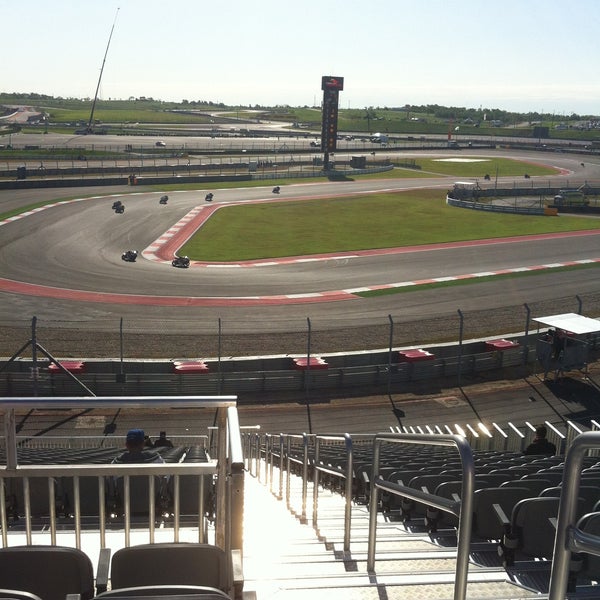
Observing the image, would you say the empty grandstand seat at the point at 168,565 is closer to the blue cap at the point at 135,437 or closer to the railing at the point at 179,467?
the railing at the point at 179,467

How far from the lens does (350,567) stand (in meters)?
5.51

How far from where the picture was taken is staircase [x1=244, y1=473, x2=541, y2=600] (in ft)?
14.4

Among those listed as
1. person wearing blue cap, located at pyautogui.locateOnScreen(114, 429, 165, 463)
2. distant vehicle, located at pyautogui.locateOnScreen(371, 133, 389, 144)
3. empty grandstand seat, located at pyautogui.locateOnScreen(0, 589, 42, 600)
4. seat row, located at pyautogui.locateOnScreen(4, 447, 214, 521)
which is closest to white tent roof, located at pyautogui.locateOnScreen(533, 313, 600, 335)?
seat row, located at pyautogui.locateOnScreen(4, 447, 214, 521)

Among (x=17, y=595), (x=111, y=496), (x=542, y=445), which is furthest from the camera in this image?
(x=542, y=445)

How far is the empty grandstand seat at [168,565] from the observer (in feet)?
12.5

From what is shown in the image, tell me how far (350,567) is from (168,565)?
6.83ft

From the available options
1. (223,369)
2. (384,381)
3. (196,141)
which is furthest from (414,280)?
(196,141)

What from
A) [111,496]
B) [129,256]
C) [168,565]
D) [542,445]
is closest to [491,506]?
[168,565]

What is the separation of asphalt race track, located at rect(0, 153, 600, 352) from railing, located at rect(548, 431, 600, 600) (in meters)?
25.0

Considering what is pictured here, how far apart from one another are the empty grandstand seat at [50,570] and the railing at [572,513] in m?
2.36

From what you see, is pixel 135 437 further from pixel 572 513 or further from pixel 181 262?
pixel 181 262

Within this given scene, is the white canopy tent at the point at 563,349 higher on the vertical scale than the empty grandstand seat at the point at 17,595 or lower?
lower

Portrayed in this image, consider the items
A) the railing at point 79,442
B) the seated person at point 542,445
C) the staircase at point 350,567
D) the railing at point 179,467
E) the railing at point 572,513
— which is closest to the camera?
the railing at point 572,513

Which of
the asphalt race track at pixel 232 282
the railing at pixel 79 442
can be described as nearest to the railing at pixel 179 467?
the railing at pixel 79 442
